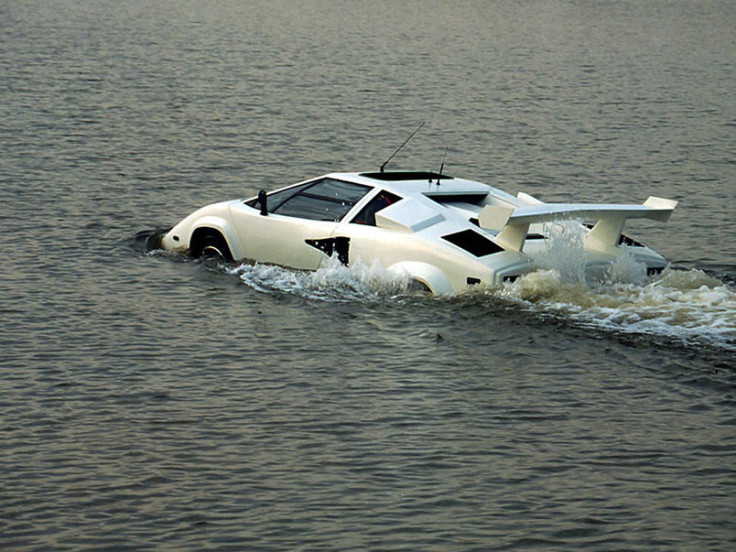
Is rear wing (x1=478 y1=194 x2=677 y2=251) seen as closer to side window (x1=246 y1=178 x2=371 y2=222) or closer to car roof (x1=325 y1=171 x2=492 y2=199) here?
car roof (x1=325 y1=171 x2=492 y2=199)

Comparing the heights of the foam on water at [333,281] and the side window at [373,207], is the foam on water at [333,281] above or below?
below

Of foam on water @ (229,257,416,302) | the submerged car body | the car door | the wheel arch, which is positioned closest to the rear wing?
the submerged car body

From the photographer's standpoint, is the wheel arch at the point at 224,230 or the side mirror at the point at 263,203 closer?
the side mirror at the point at 263,203

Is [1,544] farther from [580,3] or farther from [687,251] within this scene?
[580,3]

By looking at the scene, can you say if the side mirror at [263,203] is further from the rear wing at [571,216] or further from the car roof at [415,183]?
the rear wing at [571,216]

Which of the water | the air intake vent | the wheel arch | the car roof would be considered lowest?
the water

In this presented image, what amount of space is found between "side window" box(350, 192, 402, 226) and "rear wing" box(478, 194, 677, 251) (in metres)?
1.30

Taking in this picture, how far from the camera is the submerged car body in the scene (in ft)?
43.2

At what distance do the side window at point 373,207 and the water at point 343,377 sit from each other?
576 mm

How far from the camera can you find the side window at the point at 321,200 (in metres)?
14.5

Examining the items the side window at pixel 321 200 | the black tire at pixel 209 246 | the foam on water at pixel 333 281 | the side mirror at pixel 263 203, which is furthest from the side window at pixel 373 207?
the black tire at pixel 209 246

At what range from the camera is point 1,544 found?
331 inches

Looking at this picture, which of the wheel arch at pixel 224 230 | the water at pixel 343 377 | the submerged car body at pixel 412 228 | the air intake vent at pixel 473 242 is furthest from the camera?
the wheel arch at pixel 224 230

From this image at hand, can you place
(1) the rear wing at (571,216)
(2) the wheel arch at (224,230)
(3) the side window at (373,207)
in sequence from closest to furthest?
1. (1) the rear wing at (571,216)
2. (3) the side window at (373,207)
3. (2) the wheel arch at (224,230)
